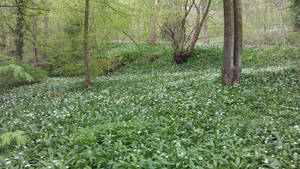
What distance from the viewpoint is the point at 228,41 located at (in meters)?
8.00

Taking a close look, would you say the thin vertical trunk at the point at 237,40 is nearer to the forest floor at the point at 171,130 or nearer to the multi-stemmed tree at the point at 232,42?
the multi-stemmed tree at the point at 232,42

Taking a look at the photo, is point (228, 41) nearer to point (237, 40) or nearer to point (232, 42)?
point (232, 42)

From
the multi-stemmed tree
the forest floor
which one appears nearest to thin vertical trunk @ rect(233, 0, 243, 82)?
the multi-stemmed tree

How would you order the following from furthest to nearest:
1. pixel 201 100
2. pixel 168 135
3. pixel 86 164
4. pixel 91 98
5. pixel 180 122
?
pixel 91 98
pixel 201 100
pixel 180 122
pixel 168 135
pixel 86 164

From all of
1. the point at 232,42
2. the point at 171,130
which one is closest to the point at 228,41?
the point at 232,42

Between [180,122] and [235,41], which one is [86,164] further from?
[235,41]

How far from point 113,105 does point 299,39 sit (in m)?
7.40

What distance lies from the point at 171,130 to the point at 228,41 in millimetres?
5071

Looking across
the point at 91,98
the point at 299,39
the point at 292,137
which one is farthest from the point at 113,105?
the point at 299,39

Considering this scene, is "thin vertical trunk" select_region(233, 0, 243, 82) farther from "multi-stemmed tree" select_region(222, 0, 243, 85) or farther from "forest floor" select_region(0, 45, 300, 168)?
"forest floor" select_region(0, 45, 300, 168)

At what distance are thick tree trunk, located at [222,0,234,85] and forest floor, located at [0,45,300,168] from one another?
644 mm

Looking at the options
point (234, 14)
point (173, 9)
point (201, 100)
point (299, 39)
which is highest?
point (173, 9)

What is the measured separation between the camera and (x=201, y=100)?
6.76 meters

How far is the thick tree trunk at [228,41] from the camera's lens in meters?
7.86
